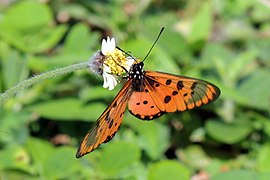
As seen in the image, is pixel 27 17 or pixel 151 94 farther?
pixel 27 17

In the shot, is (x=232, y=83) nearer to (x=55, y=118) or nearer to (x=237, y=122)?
(x=237, y=122)

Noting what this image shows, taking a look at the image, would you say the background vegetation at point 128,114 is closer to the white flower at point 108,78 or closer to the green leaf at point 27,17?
the green leaf at point 27,17

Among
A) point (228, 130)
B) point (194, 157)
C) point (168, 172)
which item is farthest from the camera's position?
point (194, 157)

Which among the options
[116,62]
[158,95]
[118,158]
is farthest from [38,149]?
[158,95]

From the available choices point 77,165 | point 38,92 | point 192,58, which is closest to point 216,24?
point 192,58

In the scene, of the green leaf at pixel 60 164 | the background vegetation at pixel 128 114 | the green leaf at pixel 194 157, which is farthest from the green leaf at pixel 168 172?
the green leaf at pixel 194 157

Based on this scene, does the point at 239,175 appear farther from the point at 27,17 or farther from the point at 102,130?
the point at 27,17

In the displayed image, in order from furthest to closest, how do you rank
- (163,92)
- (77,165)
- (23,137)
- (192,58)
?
(192,58), (23,137), (77,165), (163,92)
